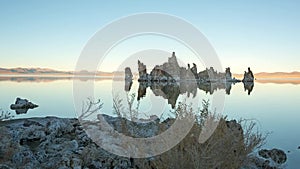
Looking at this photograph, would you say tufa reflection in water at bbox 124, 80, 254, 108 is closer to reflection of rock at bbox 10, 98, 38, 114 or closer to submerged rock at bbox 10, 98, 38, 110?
reflection of rock at bbox 10, 98, 38, 114

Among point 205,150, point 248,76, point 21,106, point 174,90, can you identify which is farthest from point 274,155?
point 248,76

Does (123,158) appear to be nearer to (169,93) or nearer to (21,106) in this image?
(21,106)

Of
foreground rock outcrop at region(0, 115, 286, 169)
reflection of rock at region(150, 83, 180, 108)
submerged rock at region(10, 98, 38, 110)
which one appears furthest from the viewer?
reflection of rock at region(150, 83, 180, 108)

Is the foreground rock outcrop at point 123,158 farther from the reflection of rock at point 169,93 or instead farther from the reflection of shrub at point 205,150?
the reflection of rock at point 169,93

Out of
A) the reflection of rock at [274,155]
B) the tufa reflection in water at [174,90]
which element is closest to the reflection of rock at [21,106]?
the tufa reflection in water at [174,90]

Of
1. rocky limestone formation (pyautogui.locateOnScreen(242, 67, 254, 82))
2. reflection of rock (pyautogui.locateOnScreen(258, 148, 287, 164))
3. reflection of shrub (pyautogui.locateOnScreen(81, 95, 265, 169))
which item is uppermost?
rocky limestone formation (pyautogui.locateOnScreen(242, 67, 254, 82))

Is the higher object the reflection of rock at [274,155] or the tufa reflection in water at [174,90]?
the tufa reflection in water at [174,90]

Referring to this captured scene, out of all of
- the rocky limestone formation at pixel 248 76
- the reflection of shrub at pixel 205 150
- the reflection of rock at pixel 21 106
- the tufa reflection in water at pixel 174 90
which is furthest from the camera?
the rocky limestone formation at pixel 248 76

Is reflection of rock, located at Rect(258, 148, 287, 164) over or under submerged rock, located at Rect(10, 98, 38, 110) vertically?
under

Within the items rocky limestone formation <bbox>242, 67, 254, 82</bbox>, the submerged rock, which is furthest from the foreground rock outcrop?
rocky limestone formation <bbox>242, 67, 254, 82</bbox>

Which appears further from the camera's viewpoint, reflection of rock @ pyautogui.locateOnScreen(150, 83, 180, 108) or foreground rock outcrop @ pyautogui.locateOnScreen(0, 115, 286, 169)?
reflection of rock @ pyautogui.locateOnScreen(150, 83, 180, 108)

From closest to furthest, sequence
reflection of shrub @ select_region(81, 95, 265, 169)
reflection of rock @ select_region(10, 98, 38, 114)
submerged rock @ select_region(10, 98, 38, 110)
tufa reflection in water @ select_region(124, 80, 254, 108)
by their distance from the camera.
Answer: reflection of shrub @ select_region(81, 95, 265, 169), reflection of rock @ select_region(10, 98, 38, 114), submerged rock @ select_region(10, 98, 38, 110), tufa reflection in water @ select_region(124, 80, 254, 108)

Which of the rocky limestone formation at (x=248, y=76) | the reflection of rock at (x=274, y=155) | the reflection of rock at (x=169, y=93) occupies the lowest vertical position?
the reflection of rock at (x=274, y=155)

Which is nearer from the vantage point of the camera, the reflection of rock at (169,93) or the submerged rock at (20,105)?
the submerged rock at (20,105)
